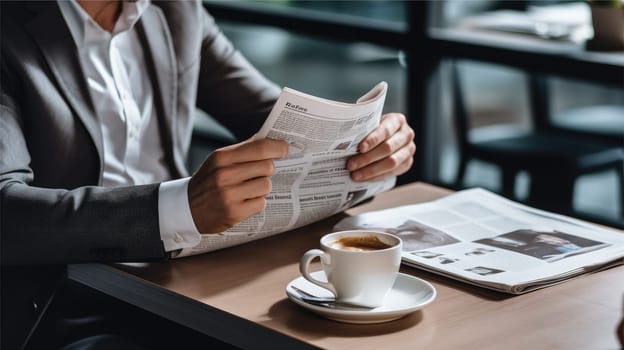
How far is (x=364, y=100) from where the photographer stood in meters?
1.39

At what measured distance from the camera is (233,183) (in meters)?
1.25

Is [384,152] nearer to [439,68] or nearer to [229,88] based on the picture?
[229,88]

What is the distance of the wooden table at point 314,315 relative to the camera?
41.9 inches

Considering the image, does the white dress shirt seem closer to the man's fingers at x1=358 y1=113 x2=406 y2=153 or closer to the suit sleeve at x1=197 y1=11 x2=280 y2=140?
the suit sleeve at x1=197 y1=11 x2=280 y2=140

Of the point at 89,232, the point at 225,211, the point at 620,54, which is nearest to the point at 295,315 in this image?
the point at 225,211

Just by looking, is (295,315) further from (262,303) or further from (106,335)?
(106,335)

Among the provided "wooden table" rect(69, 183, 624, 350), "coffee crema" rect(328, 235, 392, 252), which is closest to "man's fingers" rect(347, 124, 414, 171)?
"wooden table" rect(69, 183, 624, 350)

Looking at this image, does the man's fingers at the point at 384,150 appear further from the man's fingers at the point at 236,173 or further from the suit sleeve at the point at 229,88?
the suit sleeve at the point at 229,88

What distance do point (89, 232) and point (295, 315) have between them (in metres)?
0.34

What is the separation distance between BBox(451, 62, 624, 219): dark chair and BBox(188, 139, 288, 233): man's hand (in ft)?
5.16

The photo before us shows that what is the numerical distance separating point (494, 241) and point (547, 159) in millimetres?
1375

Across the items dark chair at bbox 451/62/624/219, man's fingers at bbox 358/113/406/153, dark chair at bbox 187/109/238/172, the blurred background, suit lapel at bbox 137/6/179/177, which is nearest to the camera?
man's fingers at bbox 358/113/406/153

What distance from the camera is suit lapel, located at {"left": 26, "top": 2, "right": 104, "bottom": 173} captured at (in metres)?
1.52

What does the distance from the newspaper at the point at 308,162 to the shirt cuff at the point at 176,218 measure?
3 cm
